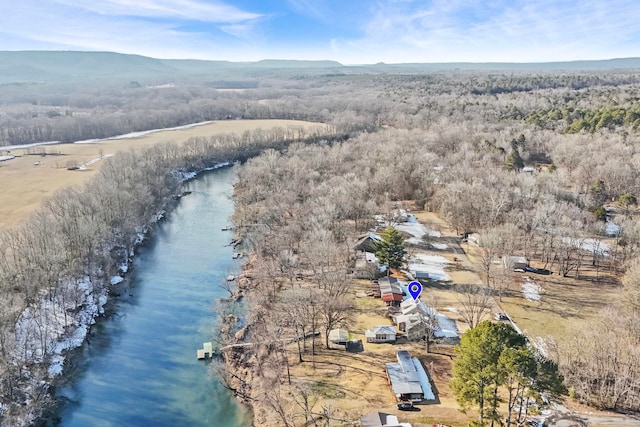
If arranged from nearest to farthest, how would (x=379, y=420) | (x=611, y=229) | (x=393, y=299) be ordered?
(x=379, y=420) < (x=393, y=299) < (x=611, y=229)

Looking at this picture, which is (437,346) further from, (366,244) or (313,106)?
(313,106)

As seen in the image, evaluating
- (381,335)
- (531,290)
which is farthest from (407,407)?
(531,290)

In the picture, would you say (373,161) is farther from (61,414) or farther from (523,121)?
(61,414)

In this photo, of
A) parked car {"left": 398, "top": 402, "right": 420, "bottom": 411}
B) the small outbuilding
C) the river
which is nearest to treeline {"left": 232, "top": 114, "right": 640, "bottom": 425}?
the river

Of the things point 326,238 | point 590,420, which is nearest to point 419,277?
point 326,238

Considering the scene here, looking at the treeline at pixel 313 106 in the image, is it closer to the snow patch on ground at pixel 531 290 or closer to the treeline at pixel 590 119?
the treeline at pixel 590 119

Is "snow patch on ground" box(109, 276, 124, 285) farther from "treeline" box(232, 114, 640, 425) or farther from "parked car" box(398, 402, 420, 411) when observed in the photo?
"parked car" box(398, 402, 420, 411)

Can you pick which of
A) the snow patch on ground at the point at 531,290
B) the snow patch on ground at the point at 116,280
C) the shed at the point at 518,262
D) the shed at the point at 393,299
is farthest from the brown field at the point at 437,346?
the snow patch on ground at the point at 116,280
